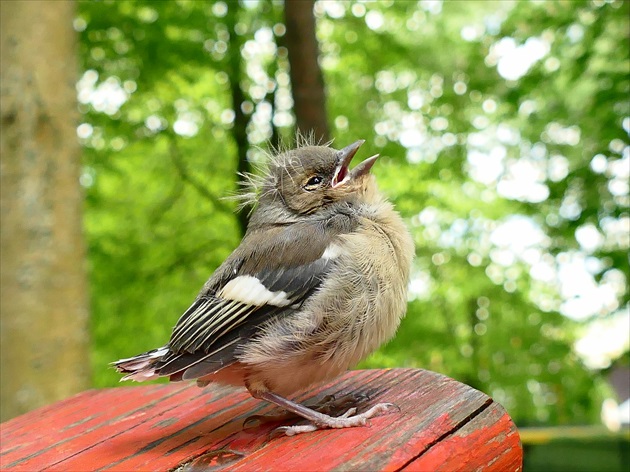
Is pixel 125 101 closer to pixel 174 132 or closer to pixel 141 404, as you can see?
pixel 174 132

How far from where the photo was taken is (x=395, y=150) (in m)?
6.70

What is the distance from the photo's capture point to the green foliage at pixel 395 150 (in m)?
6.20

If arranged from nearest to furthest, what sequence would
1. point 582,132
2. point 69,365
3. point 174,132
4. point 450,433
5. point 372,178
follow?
point 450,433
point 372,178
point 69,365
point 582,132
point 174,132

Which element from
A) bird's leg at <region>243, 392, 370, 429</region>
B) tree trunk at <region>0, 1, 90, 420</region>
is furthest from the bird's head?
tree trunk at <region>0, 1, 90, 420</region>

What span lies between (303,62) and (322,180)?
3.13 m

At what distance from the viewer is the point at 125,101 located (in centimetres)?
685

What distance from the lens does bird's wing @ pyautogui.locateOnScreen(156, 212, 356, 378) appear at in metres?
2.19

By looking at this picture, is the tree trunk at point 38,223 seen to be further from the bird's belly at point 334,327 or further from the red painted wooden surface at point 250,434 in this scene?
the bird's belly at point 334,327

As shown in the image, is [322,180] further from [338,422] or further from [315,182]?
[338,422]

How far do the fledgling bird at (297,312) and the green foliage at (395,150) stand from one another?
11.3ft

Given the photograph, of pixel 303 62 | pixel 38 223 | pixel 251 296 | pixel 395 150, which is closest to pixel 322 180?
pixel 251 296

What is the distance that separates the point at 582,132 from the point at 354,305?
4.02 m

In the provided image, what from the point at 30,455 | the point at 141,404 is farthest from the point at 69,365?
the point at 30,455

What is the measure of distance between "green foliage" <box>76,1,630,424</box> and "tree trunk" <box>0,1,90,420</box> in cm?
191
